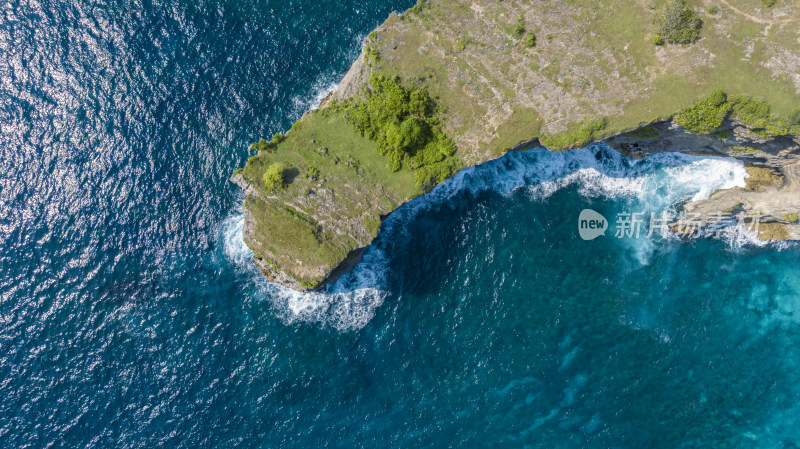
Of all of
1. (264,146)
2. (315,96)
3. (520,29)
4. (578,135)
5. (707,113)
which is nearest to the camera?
(707,113)

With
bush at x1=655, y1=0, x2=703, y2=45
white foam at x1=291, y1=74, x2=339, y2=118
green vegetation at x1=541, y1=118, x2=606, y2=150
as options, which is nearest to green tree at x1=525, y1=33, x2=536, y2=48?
green vegetation at x1=541, y1=118, x2=606, y2=150

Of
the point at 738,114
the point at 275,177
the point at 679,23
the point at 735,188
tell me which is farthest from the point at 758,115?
the point at 275,177

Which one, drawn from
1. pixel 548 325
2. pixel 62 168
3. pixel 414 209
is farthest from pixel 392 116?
pixel 62 168

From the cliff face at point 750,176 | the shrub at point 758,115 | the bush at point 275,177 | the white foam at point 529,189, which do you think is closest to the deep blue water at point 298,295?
the white foam at point 529,189

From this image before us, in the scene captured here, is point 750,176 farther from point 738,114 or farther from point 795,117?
point 738,114

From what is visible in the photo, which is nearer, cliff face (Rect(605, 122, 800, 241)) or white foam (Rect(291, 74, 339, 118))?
cliff face (Rect(605, 122, 800, 241))

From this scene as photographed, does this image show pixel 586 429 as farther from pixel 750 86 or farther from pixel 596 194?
pixel 750 86

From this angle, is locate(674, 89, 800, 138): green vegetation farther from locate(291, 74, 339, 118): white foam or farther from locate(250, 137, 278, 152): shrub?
locate(250, 137, 278, 152): shrub
